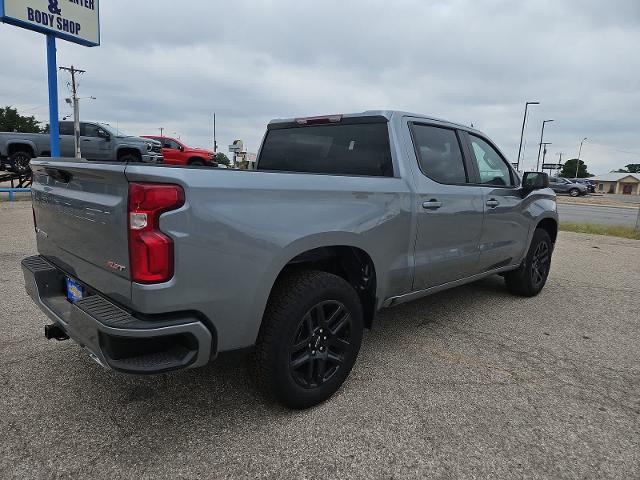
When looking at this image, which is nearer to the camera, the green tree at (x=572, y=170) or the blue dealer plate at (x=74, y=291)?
the blue dealer plate at (x=74, y=291)

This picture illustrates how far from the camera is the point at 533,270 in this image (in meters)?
5.09

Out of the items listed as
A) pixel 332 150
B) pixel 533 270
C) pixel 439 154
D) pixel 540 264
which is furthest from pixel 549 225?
pixel 332 150

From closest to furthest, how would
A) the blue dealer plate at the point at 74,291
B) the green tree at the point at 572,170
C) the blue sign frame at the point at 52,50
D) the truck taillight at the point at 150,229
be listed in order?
the truck taillight at the point at 150,229, the blue dealer plate at the point at 74,291, the blue sign frame at the point at 52,50, the green tree at the point at 572,170

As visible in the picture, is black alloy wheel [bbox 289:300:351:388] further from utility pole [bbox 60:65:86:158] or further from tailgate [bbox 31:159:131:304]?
utility pole [bbox 60:65:86:158]

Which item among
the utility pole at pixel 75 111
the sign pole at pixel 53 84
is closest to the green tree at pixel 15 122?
the utility pole at pixel 75 111

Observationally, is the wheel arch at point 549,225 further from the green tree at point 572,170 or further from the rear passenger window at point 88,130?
the green tree at point 572,170

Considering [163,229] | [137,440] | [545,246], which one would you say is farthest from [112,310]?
[545,246]

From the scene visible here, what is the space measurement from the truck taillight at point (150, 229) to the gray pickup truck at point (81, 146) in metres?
A: 12.7

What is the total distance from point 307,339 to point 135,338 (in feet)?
3.10

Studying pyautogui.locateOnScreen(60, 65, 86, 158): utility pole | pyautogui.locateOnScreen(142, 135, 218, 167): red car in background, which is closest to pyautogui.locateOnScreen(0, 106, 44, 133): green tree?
pyautogui.locateOnScreen(60, 65, 86, 158): utility pole

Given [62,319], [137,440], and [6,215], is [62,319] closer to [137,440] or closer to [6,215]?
[137,440]

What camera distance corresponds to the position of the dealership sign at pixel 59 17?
7.70m

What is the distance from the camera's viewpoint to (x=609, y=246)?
31.4 feet

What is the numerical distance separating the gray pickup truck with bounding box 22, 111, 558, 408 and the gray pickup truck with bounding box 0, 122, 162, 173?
11.8 meters
